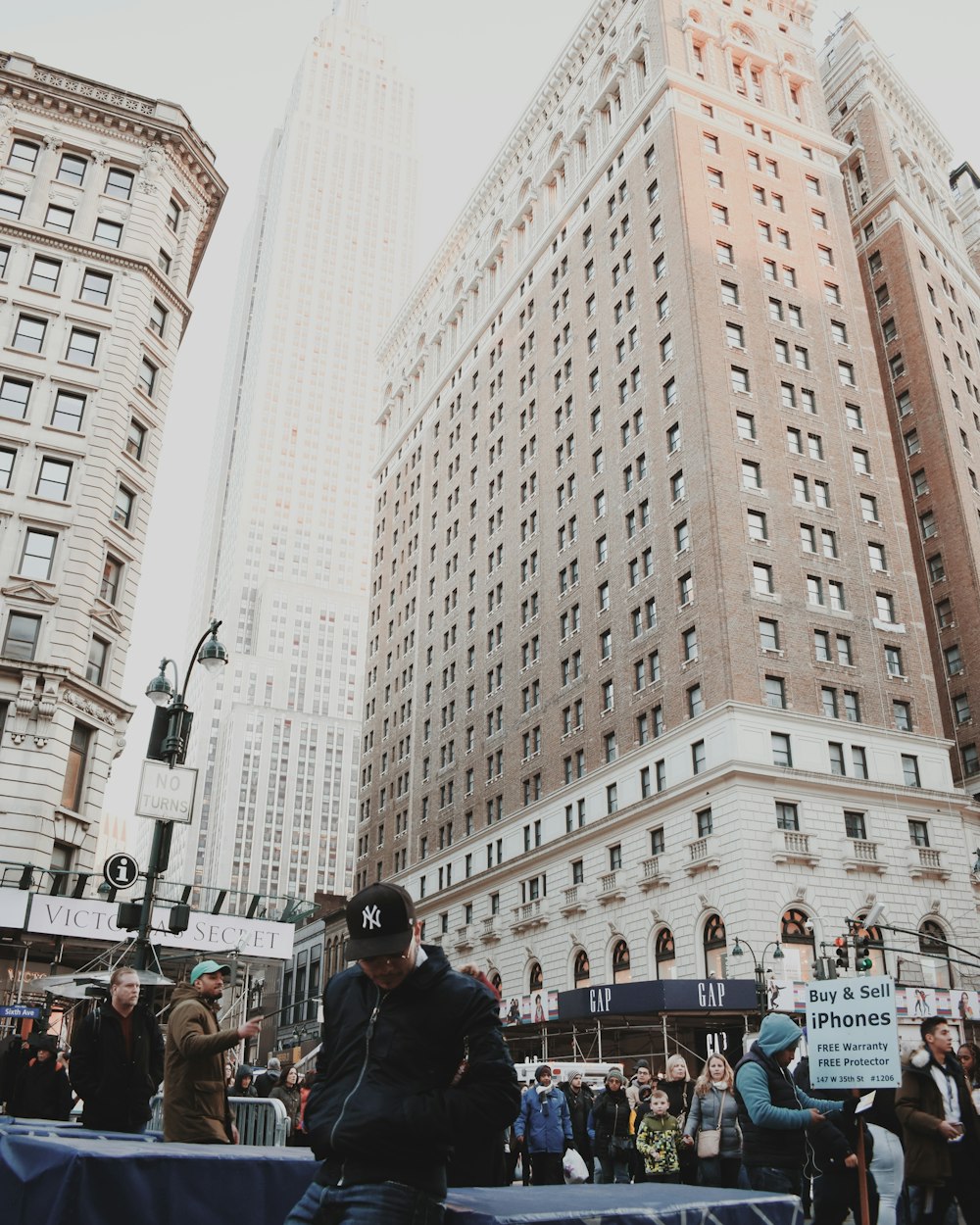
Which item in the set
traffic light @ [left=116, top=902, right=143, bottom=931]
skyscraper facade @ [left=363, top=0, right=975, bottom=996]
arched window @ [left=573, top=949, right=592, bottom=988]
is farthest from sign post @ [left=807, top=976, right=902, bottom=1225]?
arched window @ [left=573, top=949, right=592, bottom=988]

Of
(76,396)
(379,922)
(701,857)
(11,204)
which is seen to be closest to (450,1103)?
(379,922)

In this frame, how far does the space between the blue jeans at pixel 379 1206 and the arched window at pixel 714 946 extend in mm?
38297

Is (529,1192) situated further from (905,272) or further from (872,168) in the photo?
(872,168)

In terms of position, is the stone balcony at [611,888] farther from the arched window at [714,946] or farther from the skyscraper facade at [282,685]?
the skyscraper facade at [282,685]

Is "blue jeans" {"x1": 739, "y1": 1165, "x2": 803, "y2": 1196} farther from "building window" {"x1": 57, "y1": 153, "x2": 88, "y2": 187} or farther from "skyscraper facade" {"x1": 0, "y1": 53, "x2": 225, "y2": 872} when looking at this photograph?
"building window" {"x1": 57, "y1": 153, "x2": 88, "y2": 187}

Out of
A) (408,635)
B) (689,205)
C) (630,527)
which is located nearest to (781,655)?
(630,527)

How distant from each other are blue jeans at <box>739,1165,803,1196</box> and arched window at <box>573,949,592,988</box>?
1620 inches

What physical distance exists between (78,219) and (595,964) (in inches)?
1471

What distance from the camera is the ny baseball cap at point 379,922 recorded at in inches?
169

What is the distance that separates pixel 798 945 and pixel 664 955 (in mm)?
5845

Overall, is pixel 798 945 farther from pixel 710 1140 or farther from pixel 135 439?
pixel 135 439

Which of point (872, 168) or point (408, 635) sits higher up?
point (872, 168)

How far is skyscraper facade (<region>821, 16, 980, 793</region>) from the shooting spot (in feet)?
188

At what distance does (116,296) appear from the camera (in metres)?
39.8
